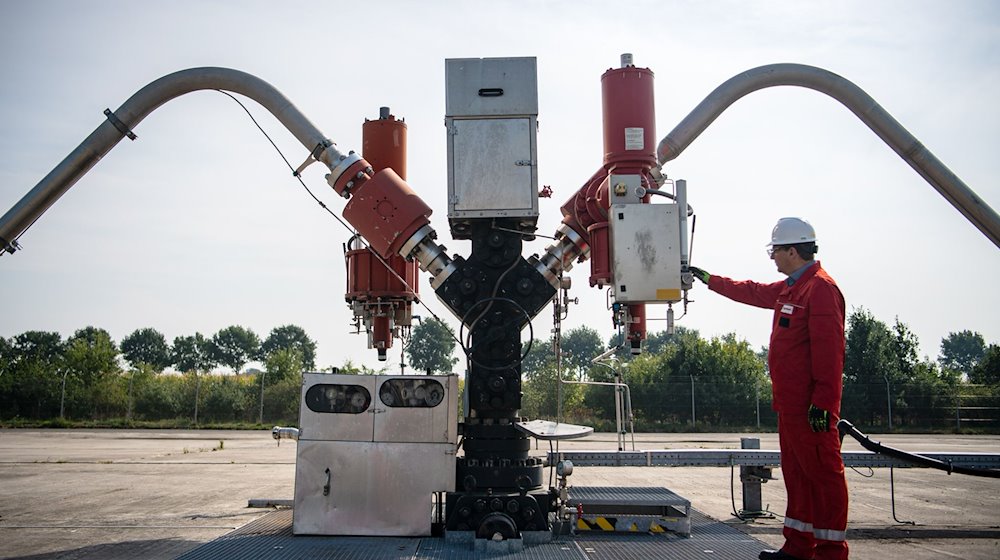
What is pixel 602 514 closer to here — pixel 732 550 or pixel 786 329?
pixel 732 550

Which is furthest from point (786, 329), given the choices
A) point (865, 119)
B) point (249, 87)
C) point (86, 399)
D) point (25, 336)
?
point (25, 336)

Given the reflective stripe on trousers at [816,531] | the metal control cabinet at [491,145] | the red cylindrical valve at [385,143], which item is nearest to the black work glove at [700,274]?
the metal control cabinet at [491,145]

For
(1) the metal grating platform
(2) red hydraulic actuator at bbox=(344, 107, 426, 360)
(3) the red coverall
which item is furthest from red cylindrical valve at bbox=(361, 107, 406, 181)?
(3) the red coverall

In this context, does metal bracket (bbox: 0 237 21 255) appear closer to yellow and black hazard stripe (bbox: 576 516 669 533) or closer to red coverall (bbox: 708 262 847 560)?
yellow and black hazard stripe (bbox: 576 516 669 533)

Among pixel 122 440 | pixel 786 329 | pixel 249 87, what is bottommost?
pixel 122 440

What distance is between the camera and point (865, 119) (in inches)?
324

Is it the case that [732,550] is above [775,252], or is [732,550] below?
below

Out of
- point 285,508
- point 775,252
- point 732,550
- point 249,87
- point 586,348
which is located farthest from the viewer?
point 586,348

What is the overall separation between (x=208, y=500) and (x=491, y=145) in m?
5.64

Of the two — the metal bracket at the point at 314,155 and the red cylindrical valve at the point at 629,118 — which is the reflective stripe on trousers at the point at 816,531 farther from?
the metal bracket at the point at 314,155

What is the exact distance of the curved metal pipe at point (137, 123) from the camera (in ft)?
22.9

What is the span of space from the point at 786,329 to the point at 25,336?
83.0m

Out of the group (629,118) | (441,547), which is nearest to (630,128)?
(629,118)

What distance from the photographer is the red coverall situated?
429cm
